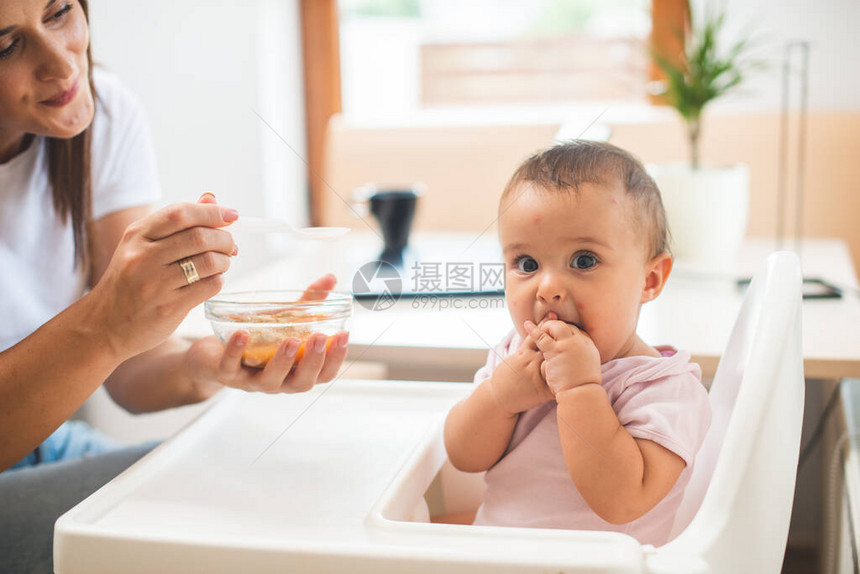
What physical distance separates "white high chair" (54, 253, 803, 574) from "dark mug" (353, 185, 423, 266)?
67 centimetres

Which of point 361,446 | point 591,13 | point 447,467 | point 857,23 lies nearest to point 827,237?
point 857,23

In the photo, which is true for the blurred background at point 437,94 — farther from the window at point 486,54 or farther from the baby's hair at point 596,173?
the baby's hair at point 596,173

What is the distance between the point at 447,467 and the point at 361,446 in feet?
0.53

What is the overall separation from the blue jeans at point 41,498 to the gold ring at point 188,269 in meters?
0.33

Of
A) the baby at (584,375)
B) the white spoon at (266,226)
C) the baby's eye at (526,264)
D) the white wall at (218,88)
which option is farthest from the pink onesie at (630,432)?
the white wall at (218,88)

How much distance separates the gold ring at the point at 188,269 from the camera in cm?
65

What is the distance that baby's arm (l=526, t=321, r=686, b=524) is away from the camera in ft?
2.06

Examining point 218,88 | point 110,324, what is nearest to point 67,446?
point 110,324

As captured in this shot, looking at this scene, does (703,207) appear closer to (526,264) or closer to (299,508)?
(526,264)

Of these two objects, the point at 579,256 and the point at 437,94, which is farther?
the point at 437,94

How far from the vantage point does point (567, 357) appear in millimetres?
655

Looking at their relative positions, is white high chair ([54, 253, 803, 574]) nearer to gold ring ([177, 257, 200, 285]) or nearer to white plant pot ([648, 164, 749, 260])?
gold ring ([177, 257, 200, 285])

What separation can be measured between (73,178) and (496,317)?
0.55m

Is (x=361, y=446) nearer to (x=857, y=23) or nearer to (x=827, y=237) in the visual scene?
(x=827, y=237)
